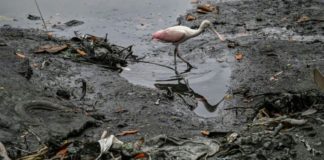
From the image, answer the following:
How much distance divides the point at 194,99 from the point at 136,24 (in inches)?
144

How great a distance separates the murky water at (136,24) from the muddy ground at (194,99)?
28 cm

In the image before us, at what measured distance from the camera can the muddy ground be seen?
616 cm

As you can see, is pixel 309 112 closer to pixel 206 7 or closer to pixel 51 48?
pixel 51 48

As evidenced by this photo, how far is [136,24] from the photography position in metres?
11.7

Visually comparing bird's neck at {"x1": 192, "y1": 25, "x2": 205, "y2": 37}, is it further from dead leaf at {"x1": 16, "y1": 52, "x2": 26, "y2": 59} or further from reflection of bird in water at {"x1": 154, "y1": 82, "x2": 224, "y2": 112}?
dead leaf at {"x1": 16, "y1": 52, "x2": 26, "y2": 59}

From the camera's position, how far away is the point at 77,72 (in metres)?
9.12

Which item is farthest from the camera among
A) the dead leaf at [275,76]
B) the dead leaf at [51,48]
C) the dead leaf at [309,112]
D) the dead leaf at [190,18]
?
the dead leaf at [190,18]

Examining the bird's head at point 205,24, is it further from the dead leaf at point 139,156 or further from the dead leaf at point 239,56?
the dead leaf at point 139,156

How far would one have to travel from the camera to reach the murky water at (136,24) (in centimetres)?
915

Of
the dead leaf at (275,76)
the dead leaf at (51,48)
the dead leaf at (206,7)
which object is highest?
the dead leaf at (51,48)

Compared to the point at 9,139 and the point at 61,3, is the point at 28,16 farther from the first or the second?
the point at 9,139

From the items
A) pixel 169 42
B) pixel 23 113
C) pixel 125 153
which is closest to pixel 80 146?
pixel 125 153

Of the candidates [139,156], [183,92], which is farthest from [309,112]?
[183,92]

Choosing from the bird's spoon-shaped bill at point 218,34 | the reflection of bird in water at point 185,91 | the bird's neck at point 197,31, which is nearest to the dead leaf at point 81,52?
the reflection of bird in water at point 185,91
